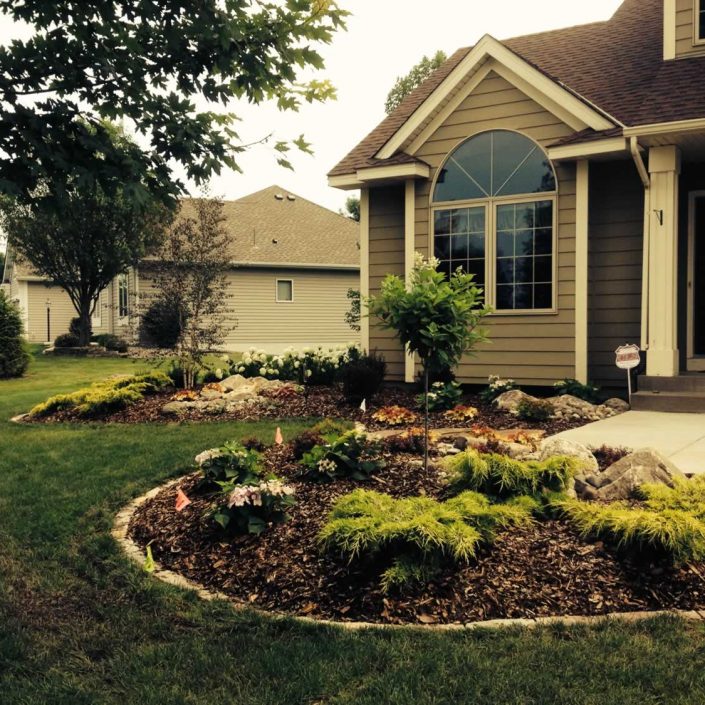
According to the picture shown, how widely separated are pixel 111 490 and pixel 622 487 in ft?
12.3

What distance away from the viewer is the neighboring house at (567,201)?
939cm

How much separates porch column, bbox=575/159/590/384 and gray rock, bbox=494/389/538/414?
41.2 inches

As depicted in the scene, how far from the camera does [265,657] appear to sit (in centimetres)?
306

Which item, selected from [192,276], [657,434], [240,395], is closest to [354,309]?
[192,276]

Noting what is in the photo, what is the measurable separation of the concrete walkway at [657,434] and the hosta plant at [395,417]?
184 centimetres

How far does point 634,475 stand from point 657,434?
265cm

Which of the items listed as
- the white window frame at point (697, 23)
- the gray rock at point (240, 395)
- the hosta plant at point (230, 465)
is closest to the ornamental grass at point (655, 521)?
the hosta plant at point (230, 465)

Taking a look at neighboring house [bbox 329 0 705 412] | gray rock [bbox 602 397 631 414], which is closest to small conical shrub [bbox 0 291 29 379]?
neighboring house [bbox 329 0 705 412]

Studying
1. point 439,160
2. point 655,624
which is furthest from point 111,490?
point 439,160

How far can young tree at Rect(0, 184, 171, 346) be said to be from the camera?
21422 millimetres

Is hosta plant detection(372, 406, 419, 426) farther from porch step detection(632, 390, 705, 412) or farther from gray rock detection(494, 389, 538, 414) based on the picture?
porch step detection(632, 390, 705, 412)

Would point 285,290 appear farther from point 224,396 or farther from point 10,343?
point 224,396

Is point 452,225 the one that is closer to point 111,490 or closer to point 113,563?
point 111,490

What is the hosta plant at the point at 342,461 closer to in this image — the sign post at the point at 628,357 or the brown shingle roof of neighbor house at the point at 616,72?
the sign post at the point at 628,357
